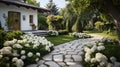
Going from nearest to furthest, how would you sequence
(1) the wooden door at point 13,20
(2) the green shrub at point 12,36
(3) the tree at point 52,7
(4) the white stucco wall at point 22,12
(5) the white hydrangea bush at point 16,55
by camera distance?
(5) the white hydrangea bush at point 16,55
(2) the green shrub at point 12,36
(4) the white stucco wall at point 22,12
(1) the wooden door at point 13,20
(3) the tree at point 52,7

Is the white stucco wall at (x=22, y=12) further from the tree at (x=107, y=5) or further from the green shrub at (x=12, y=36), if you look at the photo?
the tree at (x=107, y=5)

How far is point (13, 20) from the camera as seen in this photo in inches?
605

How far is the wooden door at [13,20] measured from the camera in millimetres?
14900

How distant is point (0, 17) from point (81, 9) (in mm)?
8323

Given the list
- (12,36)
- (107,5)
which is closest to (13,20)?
(12,36)

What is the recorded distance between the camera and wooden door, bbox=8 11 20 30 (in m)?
14.9

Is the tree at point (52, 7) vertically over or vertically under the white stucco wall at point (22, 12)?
over

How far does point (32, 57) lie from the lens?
17.5 feet

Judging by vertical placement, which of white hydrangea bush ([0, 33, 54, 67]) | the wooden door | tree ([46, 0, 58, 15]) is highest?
tree ([46, 0, 58, 15])

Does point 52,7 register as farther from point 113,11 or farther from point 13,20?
point 113,11

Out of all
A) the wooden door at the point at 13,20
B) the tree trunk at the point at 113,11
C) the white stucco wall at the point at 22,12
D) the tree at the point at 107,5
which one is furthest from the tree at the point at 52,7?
the tree trunk at the point at 113,11

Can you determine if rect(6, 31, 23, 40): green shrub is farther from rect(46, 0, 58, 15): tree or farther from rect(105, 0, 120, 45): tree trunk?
rect(46, 0, 58, 15): tree

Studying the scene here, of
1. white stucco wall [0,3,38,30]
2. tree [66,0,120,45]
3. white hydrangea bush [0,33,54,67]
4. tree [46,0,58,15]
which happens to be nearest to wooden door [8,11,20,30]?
white stucco wall [0,3,38,30]

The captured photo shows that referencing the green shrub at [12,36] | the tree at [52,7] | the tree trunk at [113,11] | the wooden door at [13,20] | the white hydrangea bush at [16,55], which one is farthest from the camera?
the tree at [52,7]
